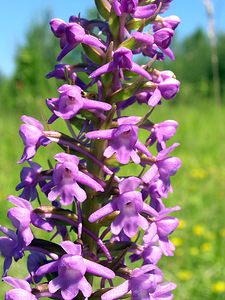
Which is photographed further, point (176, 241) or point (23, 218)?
point (176, 241)

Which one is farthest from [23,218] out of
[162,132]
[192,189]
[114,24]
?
[192,189]

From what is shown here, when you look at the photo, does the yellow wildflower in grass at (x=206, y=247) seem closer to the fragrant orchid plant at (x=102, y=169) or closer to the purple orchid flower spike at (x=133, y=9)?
the fragrant orchid plant at (x=102, y=169)

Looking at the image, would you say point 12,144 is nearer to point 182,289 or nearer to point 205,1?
point 205,1

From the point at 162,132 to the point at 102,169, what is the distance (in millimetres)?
236

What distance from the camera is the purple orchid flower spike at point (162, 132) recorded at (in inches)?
64.0

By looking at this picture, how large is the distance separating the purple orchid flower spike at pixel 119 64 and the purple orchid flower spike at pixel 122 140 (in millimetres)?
154

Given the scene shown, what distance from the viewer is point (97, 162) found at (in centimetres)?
152

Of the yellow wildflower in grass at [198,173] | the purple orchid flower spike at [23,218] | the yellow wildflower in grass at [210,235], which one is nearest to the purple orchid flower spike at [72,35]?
the purple orchid flower spike at [23,218]

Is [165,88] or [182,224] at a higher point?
[165,88]

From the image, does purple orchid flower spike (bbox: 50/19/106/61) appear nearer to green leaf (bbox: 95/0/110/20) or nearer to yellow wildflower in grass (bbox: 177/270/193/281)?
green leaf (bbox: 95/0/110/20)

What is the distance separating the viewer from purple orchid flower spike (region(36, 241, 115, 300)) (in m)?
1.37

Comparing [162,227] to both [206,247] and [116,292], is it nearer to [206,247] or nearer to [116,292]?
[116,292]

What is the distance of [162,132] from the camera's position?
1.63 meters

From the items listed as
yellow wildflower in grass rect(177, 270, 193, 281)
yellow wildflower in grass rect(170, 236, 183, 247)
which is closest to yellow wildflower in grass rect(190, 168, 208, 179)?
yellow wildflower in grass rect(170, 236, 183, 247)
